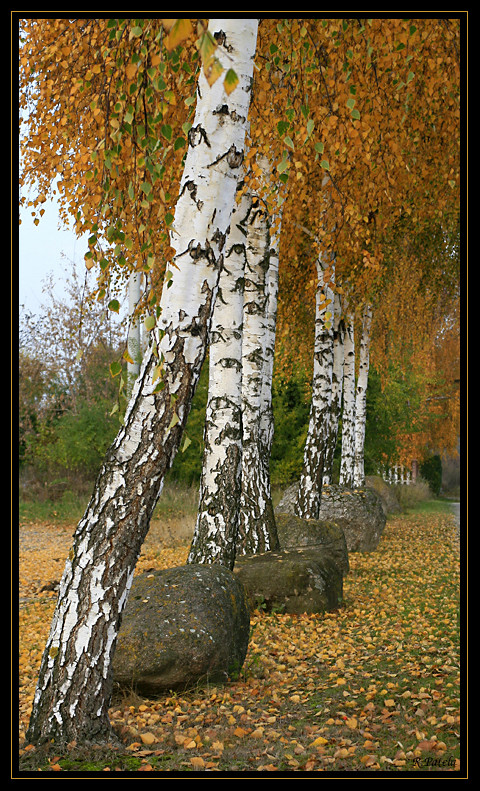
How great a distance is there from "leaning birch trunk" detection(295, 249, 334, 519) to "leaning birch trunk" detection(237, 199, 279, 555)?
2.32m

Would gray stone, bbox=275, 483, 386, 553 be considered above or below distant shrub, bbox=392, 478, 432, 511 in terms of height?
above

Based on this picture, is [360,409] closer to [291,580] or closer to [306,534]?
[306,534]

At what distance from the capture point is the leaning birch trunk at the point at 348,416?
559 inches

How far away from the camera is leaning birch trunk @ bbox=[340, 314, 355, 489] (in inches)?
559

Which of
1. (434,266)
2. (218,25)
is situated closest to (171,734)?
(218,25)

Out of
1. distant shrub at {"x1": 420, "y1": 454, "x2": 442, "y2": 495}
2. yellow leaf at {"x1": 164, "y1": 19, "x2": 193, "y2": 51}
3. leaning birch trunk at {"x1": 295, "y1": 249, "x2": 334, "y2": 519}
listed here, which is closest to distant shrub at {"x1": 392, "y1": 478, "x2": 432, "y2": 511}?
distant shrub at {"x1": 420, "y1": 454, "x2": 442, "y2": 495}

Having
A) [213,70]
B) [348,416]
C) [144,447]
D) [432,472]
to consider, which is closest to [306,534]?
[144,447]

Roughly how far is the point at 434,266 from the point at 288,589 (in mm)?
9068

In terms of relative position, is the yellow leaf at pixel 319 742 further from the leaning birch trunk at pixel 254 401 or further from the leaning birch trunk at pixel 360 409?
the leaning birch trunk at pixel 360 409

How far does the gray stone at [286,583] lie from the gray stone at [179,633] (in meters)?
1.70

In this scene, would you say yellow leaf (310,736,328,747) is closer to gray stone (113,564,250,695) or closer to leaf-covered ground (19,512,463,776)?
leaf-covered ground (19,512,463,776)

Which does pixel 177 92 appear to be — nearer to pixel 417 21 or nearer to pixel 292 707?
pixel 417 21

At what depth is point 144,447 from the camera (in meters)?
3.67

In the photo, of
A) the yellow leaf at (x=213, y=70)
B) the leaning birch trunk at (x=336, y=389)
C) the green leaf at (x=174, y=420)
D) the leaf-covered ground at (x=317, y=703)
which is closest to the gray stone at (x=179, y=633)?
the leaf-covered ground at (x=317, y=703)
